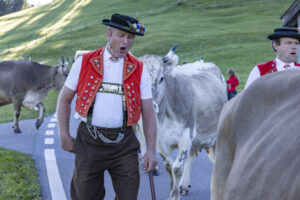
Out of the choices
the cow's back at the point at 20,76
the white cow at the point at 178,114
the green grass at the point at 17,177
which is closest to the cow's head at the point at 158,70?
the white cow at the point at 178,114

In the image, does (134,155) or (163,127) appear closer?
(134,155)

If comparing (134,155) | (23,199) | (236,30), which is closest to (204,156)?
(23,199)

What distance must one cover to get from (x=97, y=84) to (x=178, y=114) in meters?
3.42

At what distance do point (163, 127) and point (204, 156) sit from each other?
367 cm

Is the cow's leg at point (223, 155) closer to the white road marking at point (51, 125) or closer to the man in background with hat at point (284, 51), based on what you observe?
the man in background with hat at point (284, 51)

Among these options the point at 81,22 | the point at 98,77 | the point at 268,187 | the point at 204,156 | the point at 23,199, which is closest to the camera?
the point at 268,187

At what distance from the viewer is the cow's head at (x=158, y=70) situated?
7410 millimetres

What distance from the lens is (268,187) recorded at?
2.48m

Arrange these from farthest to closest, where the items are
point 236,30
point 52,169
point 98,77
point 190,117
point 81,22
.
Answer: point 81,22 → point 236,30 → point 52,169 → point 190,117 → point 98,77

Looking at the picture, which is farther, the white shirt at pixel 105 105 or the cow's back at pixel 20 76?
the cow's back at pixel 20 76


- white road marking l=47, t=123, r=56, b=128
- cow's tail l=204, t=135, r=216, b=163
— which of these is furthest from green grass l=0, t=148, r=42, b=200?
white road marking l=47, t=123, r=56, b=128

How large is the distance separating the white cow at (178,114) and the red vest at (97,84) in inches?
114

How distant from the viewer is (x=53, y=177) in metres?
8.70

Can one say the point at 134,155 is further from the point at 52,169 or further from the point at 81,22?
the point at 81,22
